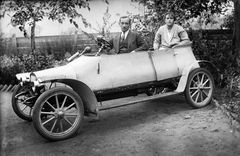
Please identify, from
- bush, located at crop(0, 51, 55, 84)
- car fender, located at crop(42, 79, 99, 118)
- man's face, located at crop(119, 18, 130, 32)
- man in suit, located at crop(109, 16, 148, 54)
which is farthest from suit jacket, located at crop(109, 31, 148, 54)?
bush, located at crop(0, 51, 55, 84)

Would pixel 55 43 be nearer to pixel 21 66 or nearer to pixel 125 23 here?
pixel 21 66

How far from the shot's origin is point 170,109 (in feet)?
20.7

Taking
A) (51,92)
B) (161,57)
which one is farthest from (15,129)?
(161,57)

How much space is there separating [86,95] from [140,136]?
102cm

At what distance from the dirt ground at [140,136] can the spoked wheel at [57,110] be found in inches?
5.4

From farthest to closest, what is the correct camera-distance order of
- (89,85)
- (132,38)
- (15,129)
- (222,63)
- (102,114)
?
(222,63), (102,114), (132,38), (15,129), (89,85)

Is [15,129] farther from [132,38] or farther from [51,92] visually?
[132,38]

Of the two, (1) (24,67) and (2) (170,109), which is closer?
(2) (170,109)

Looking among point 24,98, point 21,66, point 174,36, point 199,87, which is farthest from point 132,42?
point 21,66

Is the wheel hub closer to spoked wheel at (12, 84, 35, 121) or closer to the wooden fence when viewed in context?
spoked wheel at (12, 84, 35, 121)

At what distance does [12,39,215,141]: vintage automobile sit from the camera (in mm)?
4727

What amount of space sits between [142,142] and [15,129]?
7.26ft

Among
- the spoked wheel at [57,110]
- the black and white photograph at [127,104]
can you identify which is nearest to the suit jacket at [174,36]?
the black and white photograph at [127,104]

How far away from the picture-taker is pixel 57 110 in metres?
4.77
